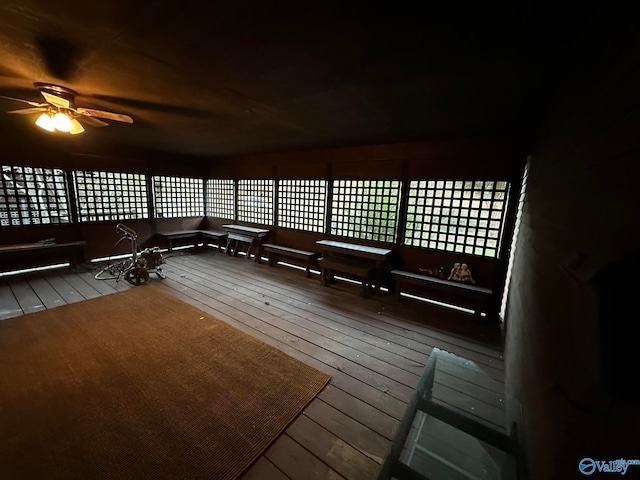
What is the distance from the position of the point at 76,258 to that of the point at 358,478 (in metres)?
6.39

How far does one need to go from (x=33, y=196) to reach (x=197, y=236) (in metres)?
3.12

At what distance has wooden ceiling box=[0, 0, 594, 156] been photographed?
1.30m

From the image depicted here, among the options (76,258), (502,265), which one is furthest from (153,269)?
(502,265)

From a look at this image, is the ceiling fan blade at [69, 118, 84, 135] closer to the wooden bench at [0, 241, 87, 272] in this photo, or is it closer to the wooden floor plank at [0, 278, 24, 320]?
the wooden floor plank at [0, 278, 24, 320]

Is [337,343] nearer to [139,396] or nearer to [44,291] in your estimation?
[139,396]

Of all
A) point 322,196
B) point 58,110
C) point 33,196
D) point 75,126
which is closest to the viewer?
point 58,110

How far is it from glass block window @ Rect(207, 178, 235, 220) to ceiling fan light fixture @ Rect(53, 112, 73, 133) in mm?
4044

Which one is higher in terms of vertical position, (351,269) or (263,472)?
(351,269)

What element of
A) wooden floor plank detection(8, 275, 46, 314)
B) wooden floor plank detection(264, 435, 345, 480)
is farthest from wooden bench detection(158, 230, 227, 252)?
wooden floor plank detection(264, 435, 345, 480)

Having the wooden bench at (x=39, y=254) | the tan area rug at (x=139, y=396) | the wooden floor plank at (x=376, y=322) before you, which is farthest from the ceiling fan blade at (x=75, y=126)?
the wooden bench at (x=39, y=254)

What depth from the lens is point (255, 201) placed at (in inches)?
252

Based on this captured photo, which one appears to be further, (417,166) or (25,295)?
(417,166)

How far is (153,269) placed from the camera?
468cm

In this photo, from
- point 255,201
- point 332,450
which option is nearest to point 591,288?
point 332,450
